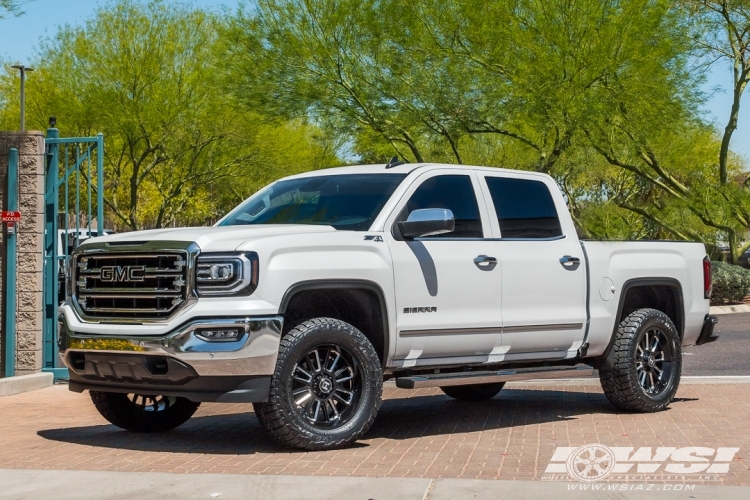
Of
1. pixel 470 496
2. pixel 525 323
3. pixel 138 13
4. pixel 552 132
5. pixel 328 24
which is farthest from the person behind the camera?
pixel 138 13

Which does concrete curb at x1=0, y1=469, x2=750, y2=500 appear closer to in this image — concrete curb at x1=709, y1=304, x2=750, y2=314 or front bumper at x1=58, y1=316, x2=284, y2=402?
front bumper at x1=58, y1=316, x2=284, y2=402

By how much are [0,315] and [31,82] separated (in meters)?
36.3

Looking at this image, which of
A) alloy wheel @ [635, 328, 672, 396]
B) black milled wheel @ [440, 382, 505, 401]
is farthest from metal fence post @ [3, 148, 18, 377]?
alloy wheel @ [635, 328, 672, 396]

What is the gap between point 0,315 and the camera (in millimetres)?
13188

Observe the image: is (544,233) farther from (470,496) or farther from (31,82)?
(31,82)

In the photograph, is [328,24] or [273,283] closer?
[273,283]

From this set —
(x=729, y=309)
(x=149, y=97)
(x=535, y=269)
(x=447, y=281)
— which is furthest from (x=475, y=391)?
(x=149, y=97)

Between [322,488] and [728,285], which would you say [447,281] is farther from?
[728,285]

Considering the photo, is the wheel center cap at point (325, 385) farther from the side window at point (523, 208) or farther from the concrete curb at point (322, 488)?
the side window at point (523, 208)

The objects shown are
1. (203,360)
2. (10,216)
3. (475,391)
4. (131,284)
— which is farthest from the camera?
(10,216)

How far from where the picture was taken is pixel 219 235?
813cm

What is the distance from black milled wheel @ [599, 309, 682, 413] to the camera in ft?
34.0

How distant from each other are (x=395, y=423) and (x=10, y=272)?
5.19m

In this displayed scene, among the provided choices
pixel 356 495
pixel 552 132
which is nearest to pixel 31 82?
pixel 552 132
